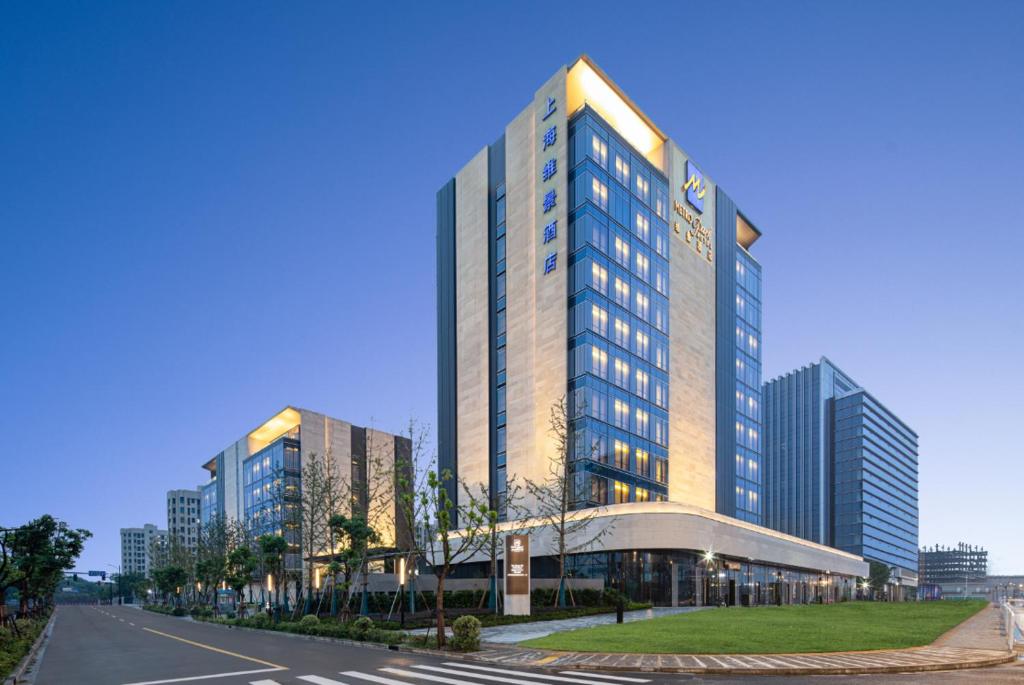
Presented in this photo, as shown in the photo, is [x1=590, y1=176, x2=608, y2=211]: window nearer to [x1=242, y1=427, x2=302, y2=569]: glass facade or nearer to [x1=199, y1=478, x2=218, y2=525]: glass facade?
[x1=242, y1=427, x2=302, y2=569]: glass facade

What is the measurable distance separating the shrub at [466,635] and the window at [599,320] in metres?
49.5

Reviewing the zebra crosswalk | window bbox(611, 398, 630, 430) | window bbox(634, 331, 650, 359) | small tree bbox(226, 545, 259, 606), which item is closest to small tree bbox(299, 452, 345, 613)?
small tree bbox(226, 545, 259, 606)

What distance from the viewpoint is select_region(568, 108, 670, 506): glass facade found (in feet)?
241

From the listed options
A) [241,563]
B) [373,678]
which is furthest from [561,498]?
[373,678]

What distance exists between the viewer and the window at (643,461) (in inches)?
3132

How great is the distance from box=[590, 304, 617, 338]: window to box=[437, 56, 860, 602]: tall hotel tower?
20 cm

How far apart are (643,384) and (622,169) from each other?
25.6m

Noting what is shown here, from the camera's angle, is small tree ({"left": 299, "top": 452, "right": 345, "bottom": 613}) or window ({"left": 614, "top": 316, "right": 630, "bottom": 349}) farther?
window ({"left": 614, "top": 316, "right": 630, "bottom": 349})

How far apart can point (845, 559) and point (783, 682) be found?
354 feet

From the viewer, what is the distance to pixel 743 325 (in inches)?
4213

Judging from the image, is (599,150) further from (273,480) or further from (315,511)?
(273,480)

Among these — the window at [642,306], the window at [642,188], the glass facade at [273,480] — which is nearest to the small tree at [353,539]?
the window at [642,306]

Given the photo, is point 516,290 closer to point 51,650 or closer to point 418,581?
point 418,581

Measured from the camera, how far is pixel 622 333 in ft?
261
